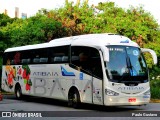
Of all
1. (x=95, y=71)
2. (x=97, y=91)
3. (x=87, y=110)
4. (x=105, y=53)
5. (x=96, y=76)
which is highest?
(x=105, y=53)

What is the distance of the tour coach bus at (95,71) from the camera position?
1780cm

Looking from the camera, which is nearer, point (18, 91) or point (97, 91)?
point (97, 91)

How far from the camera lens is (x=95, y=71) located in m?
18.4

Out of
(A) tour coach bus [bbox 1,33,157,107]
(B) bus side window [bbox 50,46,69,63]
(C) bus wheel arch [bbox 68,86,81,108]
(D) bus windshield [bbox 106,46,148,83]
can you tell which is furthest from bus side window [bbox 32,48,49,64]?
(D) bus windshield [bbox 106,46,148,83]

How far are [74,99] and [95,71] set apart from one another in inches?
86.0

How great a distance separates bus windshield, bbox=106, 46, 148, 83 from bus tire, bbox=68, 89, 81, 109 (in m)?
2.48

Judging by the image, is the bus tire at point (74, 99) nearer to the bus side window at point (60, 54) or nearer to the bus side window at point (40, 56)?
the bus side window at point (60, 54)

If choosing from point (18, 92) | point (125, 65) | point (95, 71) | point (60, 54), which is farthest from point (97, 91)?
point (18, 92)

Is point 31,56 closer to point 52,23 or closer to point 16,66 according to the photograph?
point 16,66

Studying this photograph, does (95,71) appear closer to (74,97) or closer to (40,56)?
(74,97)

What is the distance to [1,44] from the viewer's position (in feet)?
117

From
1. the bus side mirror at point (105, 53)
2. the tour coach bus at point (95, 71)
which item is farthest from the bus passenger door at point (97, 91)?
the bus side mirror at point (105, 53)

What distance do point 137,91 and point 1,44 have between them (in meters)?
19.6

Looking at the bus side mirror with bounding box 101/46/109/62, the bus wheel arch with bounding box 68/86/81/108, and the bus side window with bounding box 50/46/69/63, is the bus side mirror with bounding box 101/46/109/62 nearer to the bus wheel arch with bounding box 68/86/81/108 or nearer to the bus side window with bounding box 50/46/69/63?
the bus wheel arch with bounding box 68/86/81/108
